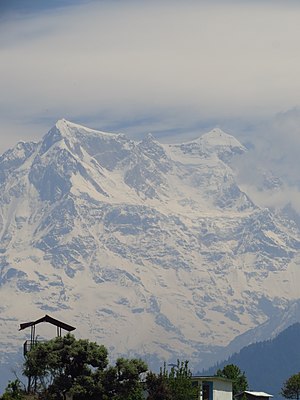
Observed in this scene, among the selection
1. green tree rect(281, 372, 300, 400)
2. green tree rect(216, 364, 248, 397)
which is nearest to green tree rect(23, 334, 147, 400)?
green tree rect(216, 364, 248, 397)

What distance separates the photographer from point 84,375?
9394 cm

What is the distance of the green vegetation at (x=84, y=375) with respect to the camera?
92688mm

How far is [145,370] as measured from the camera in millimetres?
95875

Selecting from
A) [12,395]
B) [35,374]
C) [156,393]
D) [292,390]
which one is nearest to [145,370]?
[156,393]

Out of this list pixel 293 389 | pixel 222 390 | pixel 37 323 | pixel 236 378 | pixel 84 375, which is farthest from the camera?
pixel 293 389

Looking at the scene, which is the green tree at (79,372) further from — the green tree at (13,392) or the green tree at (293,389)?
the green tree at (293,389)

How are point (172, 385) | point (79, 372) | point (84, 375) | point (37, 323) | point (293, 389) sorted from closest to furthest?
1. point (84, 375)
2. point (37, 323)
3. point (79, 372)
4. point (172, 385)
5. point (293, 389)

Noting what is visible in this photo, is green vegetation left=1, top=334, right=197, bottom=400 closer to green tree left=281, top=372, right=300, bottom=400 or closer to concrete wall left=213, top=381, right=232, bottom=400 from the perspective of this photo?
concrete wall left=213, top=381, right=232, bottom=400

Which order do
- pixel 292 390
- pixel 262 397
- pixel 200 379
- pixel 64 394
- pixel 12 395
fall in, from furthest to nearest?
pixel 292 390 < pixel 262 397 < pixel 200 379 < pixel 64 394 < pixel 12 395

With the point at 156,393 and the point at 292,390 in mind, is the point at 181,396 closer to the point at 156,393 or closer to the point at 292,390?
the point at 156,393

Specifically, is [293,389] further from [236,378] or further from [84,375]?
[84,375]

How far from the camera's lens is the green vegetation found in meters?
92.7

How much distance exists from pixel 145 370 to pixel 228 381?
1448 centimetres

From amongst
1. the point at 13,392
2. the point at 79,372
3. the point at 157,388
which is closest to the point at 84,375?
the point at 79,372
